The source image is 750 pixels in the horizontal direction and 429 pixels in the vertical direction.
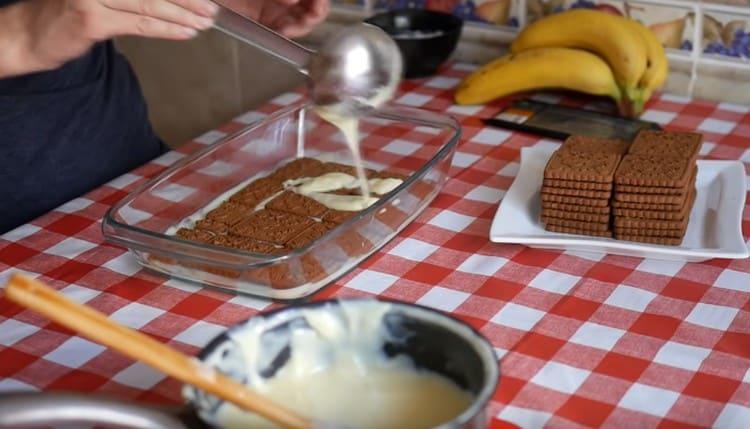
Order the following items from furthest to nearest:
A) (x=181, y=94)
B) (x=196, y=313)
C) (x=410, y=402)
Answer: (x=181, y=94) < (x=196, y=313) < (x=410, y=402)

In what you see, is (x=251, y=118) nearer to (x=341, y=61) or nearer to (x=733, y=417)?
(x=341, y=61)

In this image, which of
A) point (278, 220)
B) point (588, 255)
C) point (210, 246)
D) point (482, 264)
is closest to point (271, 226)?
point (278, 220)

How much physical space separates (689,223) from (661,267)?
9cm

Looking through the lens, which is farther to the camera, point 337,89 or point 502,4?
point 502,4

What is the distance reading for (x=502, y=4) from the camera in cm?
154

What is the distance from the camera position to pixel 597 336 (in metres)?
0.87

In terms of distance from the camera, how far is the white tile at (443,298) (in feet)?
3.04

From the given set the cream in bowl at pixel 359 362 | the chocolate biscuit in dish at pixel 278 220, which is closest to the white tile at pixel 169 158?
the chocolate biscuit in dish at pixel 278 220

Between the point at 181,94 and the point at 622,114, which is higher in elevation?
the point at 622,114

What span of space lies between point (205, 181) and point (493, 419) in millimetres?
542

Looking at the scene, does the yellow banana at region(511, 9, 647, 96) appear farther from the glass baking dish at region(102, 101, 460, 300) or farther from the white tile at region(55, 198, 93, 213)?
the white tile at region(55, 198, 93, 213)

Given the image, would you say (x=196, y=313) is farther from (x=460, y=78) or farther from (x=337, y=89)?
(x=460, y=78)

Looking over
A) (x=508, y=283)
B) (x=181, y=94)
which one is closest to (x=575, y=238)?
(x=508, y=283)

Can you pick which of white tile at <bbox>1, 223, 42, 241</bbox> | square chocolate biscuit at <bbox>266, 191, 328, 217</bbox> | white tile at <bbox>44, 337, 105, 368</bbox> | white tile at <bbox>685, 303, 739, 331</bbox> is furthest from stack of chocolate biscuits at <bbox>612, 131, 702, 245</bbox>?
white tile at <bbox>1, 223, 42, 241</bbox>
